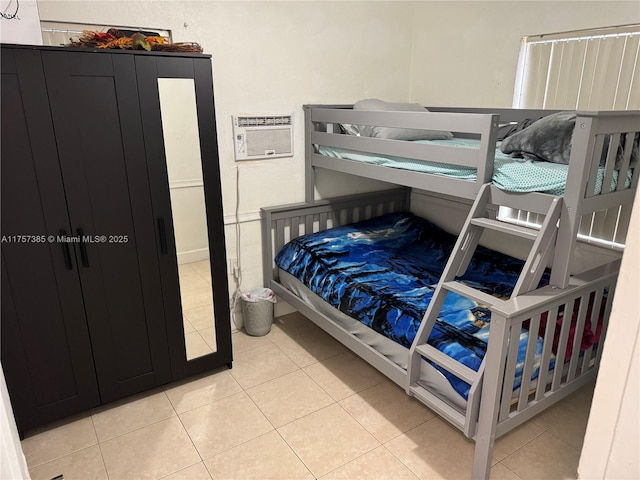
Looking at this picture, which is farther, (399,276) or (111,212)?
(399,276)

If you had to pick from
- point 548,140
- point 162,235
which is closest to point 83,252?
point 162,235

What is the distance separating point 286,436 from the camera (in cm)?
218

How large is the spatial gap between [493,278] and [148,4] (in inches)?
96.6

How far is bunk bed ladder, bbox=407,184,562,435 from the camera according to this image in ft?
5.64

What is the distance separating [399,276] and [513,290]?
675 millimetres

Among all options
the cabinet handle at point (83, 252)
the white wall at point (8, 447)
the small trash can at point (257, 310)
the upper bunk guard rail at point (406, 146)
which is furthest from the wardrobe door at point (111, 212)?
the white wall at point (8, 447)

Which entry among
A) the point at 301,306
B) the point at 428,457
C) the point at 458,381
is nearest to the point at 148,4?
the point at 301,306

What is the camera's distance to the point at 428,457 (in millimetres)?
2049

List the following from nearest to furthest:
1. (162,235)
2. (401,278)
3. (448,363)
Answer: (448,363) < (162,235) < (401,278)

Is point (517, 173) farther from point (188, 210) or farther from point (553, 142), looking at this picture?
point (188, 210)

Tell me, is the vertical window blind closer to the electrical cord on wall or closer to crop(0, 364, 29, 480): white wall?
the electrical cord on wall

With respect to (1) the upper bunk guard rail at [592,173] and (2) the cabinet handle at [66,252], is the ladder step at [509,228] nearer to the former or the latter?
(1) the upper bunk guard rail at [592,173]

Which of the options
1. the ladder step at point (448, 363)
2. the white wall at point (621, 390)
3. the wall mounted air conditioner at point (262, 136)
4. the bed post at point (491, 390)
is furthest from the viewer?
the wall mounted air conditioner at point (262, 136)

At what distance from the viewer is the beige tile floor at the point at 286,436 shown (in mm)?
1983
